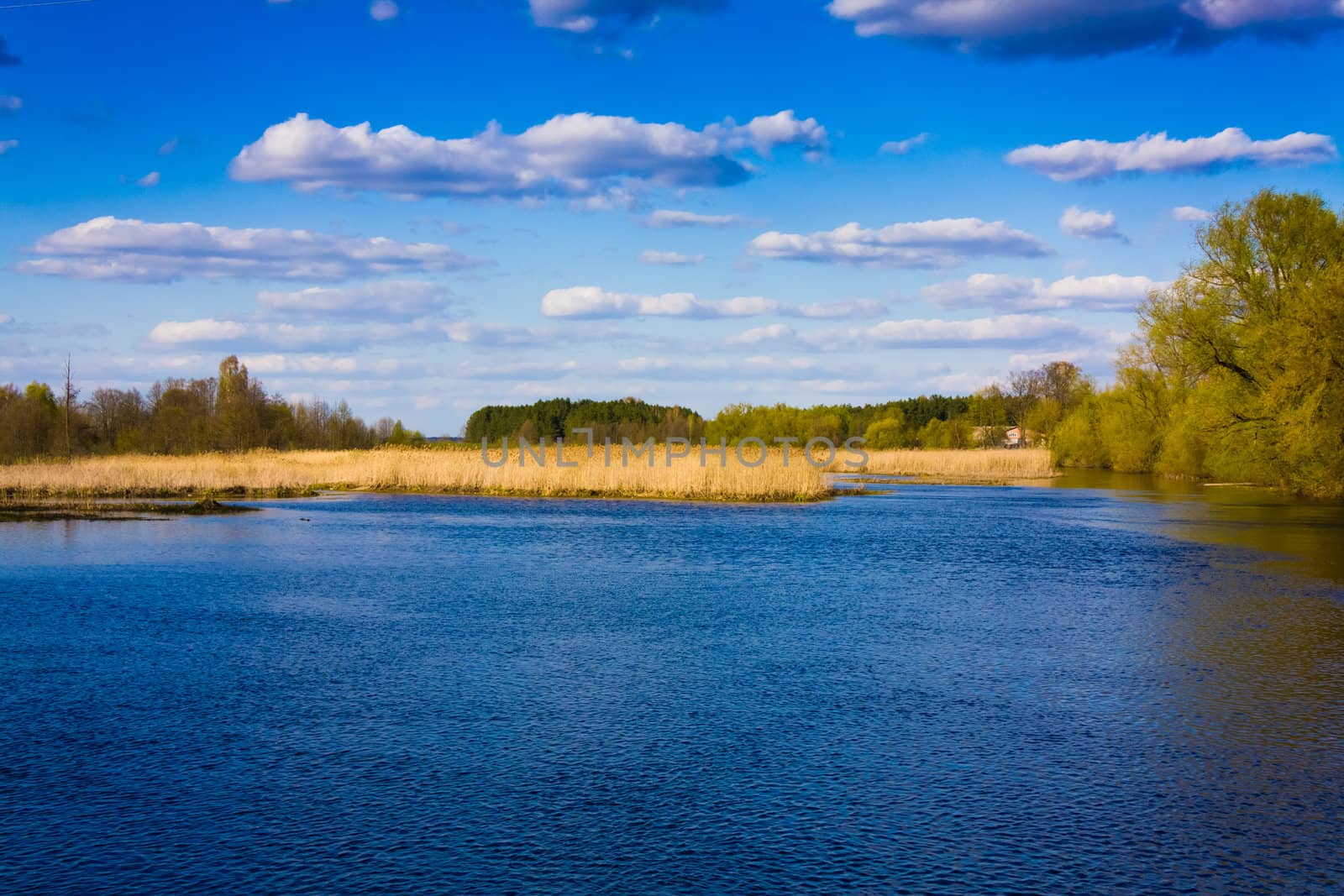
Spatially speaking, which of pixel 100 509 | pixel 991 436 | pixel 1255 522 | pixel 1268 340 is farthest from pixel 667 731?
pixel 991 436

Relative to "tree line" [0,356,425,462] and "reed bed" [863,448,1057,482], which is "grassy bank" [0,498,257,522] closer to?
"tree line" [0,356,425,462]

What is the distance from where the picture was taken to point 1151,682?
812 cm

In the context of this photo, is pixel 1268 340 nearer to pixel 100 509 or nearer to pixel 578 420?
pixel 100 509

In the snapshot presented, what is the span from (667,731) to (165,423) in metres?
66.2

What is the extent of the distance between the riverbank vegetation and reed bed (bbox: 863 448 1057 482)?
1089 centimetres

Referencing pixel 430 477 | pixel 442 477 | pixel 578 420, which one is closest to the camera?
pixel 442 477

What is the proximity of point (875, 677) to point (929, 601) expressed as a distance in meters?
4.15

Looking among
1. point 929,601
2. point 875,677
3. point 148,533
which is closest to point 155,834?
point 875,677

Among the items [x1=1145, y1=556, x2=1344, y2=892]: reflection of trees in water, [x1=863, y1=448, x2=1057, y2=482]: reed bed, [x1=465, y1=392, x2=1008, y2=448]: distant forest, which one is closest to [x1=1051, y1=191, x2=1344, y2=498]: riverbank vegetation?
[x1=863, y1=448, x2=1057, y2=482]: reed bed

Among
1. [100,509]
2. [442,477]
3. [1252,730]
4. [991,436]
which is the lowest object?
[1252,730]

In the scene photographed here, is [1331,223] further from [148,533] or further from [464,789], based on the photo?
[464,789]

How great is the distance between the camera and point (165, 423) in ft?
214

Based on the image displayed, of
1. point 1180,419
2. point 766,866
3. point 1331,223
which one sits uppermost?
point 1331,223

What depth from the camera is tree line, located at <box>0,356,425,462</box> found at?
5975cm
